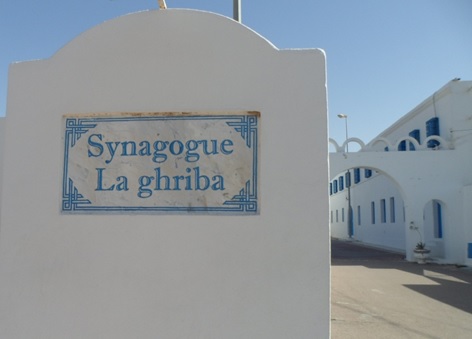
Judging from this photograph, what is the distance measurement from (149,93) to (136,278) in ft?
4.45

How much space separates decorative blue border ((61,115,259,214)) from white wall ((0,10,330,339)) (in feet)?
0.20

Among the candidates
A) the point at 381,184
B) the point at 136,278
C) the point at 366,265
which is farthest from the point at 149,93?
the point at 381,184

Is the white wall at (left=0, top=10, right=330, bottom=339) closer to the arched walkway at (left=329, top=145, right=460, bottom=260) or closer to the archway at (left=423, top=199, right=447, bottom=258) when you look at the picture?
the arched walkway at (left=329, top=145, right=460, bottom=260)

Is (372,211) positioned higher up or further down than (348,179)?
further down

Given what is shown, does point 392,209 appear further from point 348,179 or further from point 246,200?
point 246,200

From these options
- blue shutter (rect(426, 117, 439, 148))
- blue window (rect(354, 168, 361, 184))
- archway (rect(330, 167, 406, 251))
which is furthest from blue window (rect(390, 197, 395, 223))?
blue window (rect(354, 168, 361, 184))

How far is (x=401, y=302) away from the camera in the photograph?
8.10 m

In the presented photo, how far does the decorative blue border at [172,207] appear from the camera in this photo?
330cm

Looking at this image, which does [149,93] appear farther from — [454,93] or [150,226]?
[454,93]

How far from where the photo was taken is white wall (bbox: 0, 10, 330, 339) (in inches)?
127

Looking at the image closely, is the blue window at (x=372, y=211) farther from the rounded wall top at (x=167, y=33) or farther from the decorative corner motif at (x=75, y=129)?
the decorative corner motif at (x=75, y=129)

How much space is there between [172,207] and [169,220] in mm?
96

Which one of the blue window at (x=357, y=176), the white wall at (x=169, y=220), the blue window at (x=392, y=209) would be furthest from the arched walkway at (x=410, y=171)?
the white wall at (x=169, y=220)

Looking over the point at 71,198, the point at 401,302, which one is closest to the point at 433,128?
the point at 401,302
